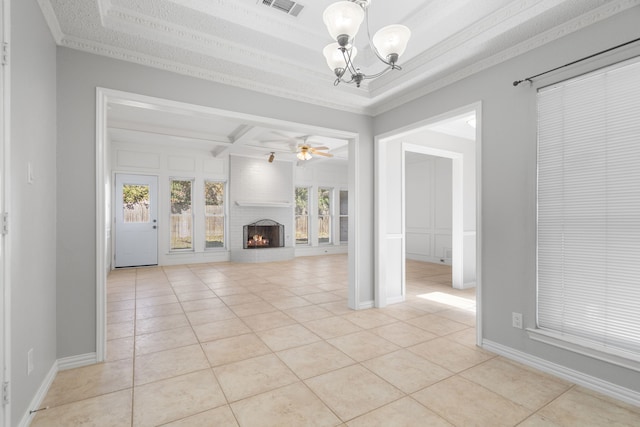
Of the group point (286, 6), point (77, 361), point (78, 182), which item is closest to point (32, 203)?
point (78, 182)

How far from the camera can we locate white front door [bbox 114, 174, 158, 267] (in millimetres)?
6855

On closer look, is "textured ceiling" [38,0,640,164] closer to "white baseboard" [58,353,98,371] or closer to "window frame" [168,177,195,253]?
"white baseboard" [58,353,98,371]

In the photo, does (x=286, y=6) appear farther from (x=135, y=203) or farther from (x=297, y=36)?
(x=135, y=203)

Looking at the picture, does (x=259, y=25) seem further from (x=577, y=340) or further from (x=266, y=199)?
(x=266, y=199)

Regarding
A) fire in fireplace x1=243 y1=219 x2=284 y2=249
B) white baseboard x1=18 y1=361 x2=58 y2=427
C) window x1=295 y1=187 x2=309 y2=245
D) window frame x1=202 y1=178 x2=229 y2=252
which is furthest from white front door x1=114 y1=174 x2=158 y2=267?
white baseboard x1=18 y1=361 x2=58 y2=427

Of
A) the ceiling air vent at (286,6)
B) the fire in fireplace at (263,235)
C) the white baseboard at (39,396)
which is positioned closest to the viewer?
the white baseboard at (39,396)

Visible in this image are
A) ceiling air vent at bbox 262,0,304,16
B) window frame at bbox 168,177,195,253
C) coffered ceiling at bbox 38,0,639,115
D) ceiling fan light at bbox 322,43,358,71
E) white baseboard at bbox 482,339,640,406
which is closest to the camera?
white baseboard at bbox 482,339,640,406

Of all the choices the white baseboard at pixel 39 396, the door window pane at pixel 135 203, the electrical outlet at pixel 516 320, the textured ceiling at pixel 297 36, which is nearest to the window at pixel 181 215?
the door window pane at pixel 135 203

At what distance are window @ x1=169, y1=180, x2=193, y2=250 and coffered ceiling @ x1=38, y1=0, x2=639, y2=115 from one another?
5.22 metres

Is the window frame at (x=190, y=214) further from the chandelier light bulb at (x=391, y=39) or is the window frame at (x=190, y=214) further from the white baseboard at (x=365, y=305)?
the chandelier light bulb at (x=391, y=39)

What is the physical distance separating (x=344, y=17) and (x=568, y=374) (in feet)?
9.68

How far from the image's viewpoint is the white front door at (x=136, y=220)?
686 centimetres

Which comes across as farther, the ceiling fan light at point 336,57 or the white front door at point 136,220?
the white front door at point 136,220

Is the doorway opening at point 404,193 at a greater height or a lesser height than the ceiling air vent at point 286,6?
lesser
